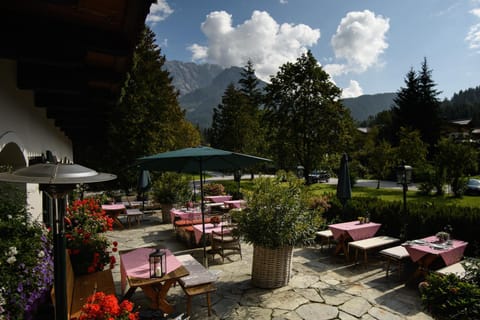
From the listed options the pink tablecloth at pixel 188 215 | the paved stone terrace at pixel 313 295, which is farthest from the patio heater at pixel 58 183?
the pink tablecloth at pixel 188 215

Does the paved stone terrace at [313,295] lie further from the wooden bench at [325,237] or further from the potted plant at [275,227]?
the wooden bench at [325,237]

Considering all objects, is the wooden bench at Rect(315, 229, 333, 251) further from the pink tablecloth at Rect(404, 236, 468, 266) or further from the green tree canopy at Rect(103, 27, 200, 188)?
the green tree canopy at Rect(103, 27, 200, 188)

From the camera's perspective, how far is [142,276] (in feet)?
14.4

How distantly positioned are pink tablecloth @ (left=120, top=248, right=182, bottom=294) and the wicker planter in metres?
1.64

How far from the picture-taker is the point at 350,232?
24.1 feet

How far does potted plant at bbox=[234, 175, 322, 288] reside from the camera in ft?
18.4

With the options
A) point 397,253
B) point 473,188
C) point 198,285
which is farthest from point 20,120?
point 473,188

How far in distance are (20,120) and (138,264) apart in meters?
2.97

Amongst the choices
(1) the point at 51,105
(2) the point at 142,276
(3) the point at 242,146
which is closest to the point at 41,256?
(2) the point at 142,276

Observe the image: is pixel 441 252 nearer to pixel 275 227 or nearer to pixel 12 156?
pixel 275 227

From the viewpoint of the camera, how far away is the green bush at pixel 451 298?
10.4ft

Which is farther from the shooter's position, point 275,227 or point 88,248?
point 275,227

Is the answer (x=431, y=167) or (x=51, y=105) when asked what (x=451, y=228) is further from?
(x=431, y=167)

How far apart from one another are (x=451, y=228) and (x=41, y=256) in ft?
24.5
